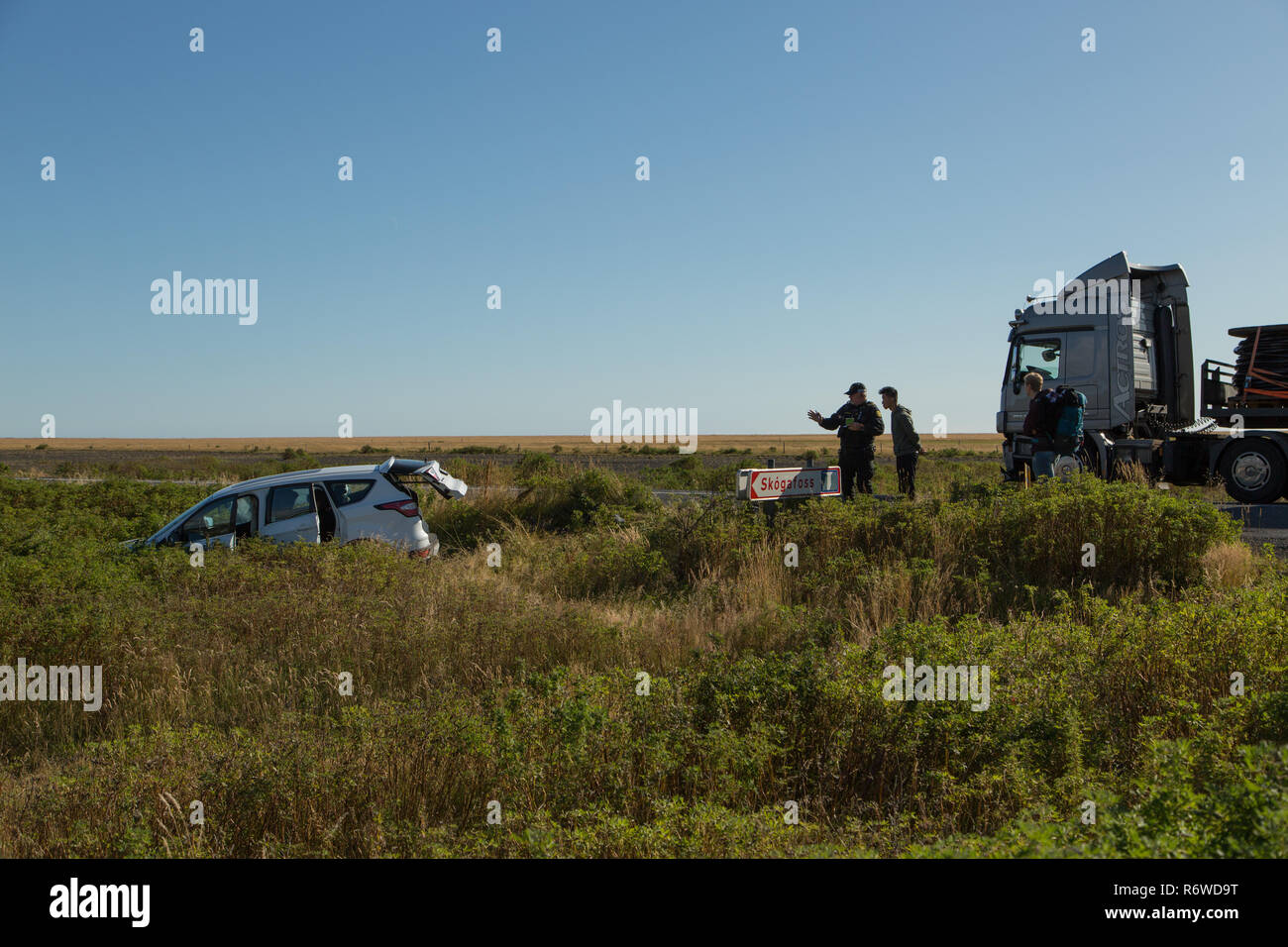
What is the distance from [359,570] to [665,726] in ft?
14.7

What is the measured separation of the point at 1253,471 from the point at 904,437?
7.18m

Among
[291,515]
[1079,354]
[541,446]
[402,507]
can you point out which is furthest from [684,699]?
[541,446]

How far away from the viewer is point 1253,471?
49.0 ft

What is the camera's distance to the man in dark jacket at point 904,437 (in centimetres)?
1215

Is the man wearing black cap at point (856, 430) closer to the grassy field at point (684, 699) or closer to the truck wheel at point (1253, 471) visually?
the grassy field at point (684, 699)

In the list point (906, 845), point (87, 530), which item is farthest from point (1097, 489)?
point (87, 530)

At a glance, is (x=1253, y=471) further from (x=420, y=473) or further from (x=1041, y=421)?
(x=420, y=473)

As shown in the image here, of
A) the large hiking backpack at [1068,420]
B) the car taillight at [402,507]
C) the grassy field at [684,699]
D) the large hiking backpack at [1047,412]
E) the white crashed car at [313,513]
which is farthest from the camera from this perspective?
the large hiking backpack at [1047,412]

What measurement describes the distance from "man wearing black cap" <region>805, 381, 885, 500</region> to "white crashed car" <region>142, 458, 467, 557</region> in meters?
5.27

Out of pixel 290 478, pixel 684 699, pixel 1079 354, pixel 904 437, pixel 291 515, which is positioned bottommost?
pixel 684 699

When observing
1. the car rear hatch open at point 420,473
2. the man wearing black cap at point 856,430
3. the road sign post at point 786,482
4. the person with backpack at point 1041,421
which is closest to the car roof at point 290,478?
the car rear hatch open at point 420,473

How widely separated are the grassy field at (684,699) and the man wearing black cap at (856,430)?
2383 mm

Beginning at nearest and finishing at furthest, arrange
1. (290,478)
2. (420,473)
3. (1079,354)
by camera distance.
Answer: (290,478)
(420,473)
(1079,354)

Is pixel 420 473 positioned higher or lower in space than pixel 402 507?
higher
